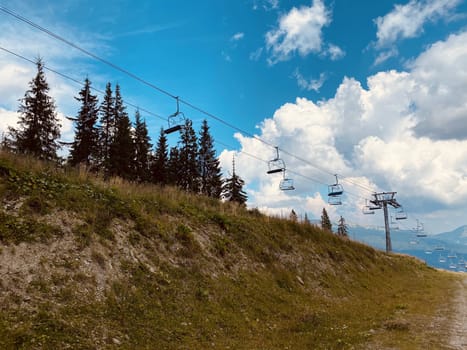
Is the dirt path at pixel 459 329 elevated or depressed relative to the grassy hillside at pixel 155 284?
depressed

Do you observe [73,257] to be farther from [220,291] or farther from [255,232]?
[255,232]

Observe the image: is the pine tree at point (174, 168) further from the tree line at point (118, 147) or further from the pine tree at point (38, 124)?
the pine tree at point (38, 124)

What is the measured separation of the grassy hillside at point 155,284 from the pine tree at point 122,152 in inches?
1052

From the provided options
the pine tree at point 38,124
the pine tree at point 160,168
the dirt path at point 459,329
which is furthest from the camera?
the pine tree at point 160,168

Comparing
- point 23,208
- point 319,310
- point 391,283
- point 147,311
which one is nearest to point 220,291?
point 147,311

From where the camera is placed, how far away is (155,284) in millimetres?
11391

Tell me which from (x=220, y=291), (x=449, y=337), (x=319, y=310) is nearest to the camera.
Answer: (x=449, y=337)

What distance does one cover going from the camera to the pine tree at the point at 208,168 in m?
60.1

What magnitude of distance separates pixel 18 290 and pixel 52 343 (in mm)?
1964

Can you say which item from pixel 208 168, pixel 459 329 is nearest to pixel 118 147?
pixel 208 168

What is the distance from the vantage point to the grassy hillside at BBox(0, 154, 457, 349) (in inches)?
335

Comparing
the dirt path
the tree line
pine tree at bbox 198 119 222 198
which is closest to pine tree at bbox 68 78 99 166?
the tree line

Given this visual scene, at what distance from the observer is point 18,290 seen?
818 cm

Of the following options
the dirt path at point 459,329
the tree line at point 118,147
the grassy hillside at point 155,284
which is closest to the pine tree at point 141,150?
the tree line at point 118,147
